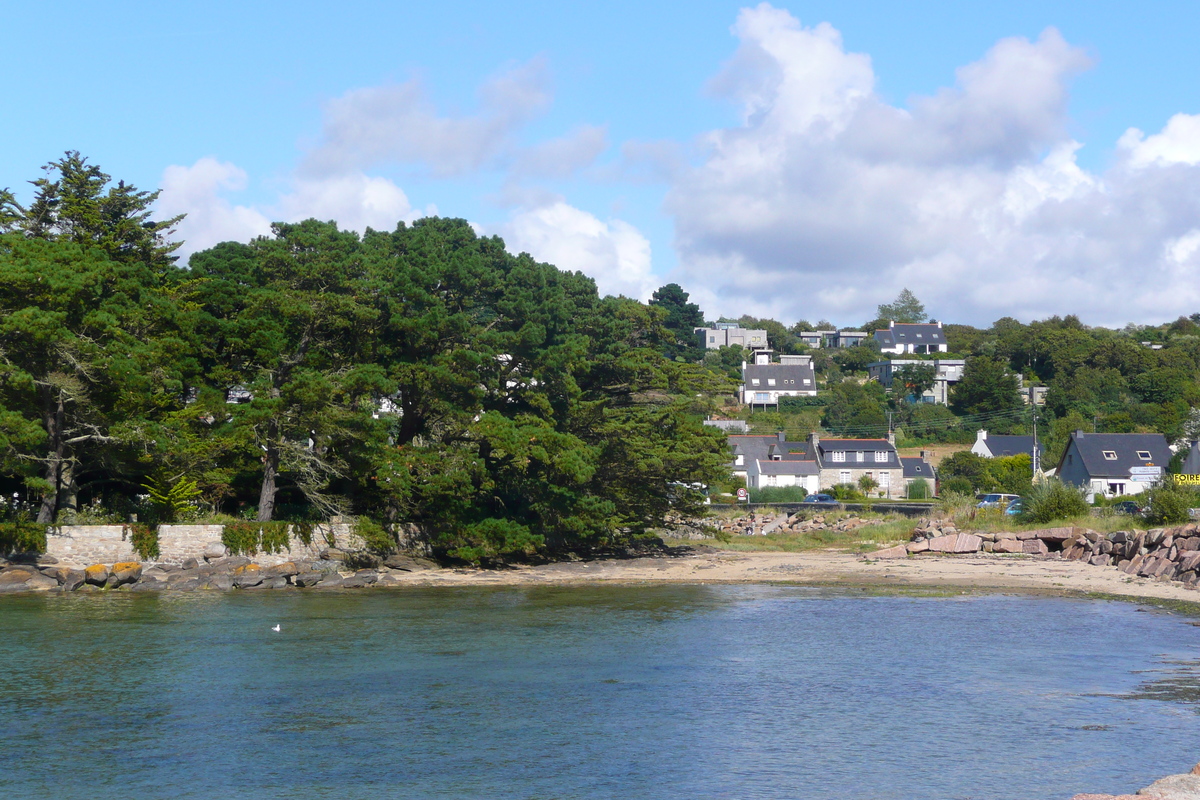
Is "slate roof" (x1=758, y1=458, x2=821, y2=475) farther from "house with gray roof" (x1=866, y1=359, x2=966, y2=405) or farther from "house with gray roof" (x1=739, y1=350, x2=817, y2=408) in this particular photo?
"house with gray roof" (x1=739, y1=350, x2=817, y2=408)

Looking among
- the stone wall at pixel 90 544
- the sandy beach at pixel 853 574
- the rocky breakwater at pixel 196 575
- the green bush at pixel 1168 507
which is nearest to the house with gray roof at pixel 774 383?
the sandy beach at pixel 853 574

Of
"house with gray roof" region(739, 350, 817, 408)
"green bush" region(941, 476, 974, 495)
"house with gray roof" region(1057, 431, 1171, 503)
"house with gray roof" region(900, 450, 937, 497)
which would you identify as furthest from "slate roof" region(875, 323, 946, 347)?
"green bush" region(941, 476, 974, 495)

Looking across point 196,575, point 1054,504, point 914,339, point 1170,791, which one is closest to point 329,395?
point 196,575

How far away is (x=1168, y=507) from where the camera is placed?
35.6 meters

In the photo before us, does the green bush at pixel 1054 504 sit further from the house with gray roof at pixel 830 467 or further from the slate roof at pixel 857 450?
the slate roof at pixel 857 450

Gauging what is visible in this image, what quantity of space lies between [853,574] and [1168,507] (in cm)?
1172

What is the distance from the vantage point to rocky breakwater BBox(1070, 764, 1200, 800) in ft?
32.3

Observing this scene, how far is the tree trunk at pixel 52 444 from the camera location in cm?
3039

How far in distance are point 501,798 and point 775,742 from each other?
4.32m

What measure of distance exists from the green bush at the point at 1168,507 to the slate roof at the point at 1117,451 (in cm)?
3245

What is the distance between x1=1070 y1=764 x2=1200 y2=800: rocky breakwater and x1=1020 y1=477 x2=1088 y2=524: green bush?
30.0 meters

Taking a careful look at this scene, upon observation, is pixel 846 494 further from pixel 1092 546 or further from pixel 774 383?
pixel 774 383

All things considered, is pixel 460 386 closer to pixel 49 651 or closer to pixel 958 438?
pixel 49 651

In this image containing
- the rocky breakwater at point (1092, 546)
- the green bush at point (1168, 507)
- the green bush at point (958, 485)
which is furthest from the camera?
the green bush at point (958, 485)
